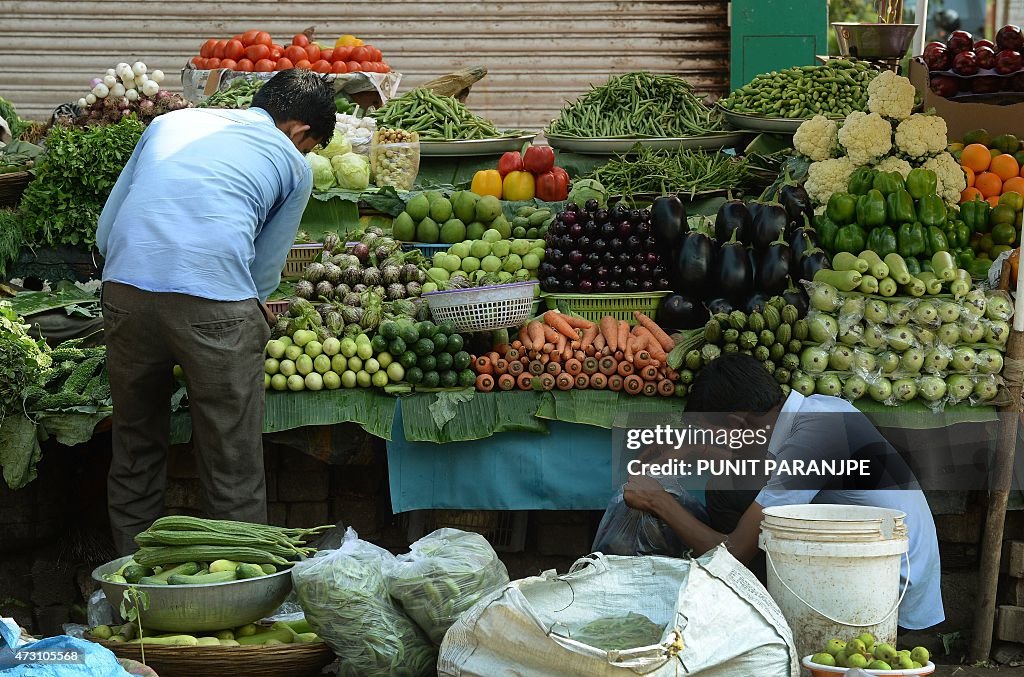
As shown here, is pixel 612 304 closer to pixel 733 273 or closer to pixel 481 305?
pixel 733 273

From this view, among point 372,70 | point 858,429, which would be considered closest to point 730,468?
point 858,429

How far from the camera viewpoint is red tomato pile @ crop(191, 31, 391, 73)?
8.09 m

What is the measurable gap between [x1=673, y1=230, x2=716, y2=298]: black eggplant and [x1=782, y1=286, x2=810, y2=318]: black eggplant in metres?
0.40

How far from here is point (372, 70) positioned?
320 inches

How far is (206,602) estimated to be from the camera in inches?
140

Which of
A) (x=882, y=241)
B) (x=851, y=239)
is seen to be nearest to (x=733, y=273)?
(x=851, y=239)

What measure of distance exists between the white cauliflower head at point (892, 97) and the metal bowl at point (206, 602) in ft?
12.6

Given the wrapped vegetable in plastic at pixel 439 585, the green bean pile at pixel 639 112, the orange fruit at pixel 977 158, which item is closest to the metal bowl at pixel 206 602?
the wrapped vegetable in plastic at pixel 439 585

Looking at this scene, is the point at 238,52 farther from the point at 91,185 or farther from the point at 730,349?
the point at 730,349

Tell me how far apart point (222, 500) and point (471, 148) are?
3304 mm

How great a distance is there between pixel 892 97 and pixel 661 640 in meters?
3.69

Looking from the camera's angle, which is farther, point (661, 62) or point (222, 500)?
point (661, 62)

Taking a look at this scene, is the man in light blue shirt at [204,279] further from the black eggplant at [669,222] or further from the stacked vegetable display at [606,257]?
the black eggplant at [669,222]

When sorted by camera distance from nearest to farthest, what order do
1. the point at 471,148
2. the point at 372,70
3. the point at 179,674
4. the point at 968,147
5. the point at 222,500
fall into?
the point at 179,674
the point at 222,500
the point at 968,147
the point at 471,148
the point at 372,70
